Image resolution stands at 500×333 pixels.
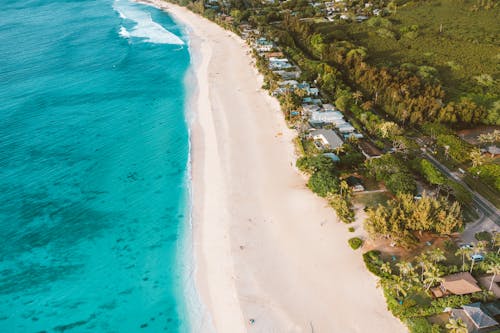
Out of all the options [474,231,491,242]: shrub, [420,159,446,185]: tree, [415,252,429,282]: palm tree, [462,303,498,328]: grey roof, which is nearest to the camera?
[462,303,498,328]: grey roof

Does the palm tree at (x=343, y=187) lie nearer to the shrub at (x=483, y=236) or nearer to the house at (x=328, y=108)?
the shrub at (x=483, y=236)

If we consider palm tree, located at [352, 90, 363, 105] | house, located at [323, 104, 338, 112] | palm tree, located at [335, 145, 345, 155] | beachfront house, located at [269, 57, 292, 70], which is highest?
beachfront house, located at [269, 57, 292, 70]

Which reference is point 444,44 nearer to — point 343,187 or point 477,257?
point 343,187

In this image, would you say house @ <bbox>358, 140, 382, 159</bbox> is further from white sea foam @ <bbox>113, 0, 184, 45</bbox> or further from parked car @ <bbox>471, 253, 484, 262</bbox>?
white sea foam @ <bbox>113, 0, 184, 45</bbox>

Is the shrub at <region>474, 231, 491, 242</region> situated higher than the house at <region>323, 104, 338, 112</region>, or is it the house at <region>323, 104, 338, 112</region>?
the house at <region>323, 104, 338, 112</region>

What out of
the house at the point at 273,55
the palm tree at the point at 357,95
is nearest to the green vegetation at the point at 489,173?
the palm tree at the point at 357,95

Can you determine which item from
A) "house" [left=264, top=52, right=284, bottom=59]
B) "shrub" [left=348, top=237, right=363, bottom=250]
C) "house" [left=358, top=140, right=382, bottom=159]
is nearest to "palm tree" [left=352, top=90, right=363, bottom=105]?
"house" [left=358, top=140, right=382, bottom=159]

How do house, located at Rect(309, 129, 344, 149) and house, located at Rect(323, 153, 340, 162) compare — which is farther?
house, located at Rect(309, 129, 344, 149)

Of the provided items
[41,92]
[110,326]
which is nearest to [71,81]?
[41,92]
